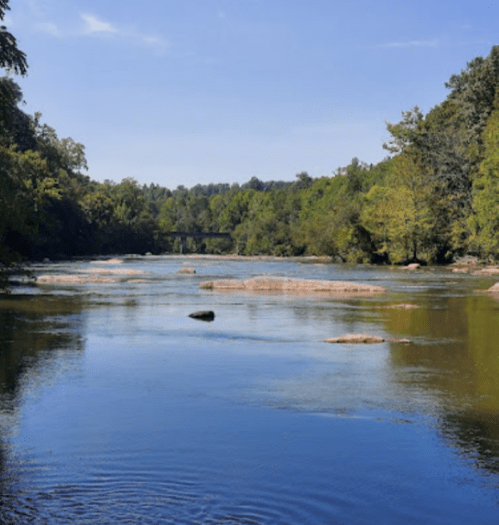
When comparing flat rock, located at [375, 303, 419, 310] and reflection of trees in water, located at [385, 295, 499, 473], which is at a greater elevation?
flat rock, located at [375, 303, 419, 310]

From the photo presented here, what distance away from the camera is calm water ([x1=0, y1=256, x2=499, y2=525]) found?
709 centimetres

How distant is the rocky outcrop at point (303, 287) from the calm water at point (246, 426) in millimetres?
15316

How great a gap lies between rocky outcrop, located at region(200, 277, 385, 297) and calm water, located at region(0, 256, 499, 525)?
50.2ft

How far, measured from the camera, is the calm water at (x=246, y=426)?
7.09 m

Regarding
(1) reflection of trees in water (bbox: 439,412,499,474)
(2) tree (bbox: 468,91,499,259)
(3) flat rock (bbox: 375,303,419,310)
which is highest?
(2) tree (bbox: 468,91,499,259)

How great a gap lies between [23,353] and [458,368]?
345 inches

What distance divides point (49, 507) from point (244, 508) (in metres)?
1.76

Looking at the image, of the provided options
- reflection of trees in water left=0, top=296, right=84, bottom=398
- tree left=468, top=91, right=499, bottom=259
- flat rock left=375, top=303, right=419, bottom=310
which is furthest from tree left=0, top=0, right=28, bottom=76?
tree left=468, top=91, right=499, bottom=259

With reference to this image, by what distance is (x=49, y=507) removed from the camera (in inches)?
272

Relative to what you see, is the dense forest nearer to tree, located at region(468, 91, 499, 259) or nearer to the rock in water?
tree, located at region(468, 91, 499, 259)

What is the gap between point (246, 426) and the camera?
32.4 ft

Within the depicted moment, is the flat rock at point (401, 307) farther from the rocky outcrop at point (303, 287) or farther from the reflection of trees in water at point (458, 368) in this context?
the rocky outcrop at point (303, 287)

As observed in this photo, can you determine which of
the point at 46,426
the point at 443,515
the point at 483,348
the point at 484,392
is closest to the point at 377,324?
the point at 483,348

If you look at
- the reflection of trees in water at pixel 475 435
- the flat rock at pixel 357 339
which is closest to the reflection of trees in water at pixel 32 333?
the flat rock at pixel 357 339
